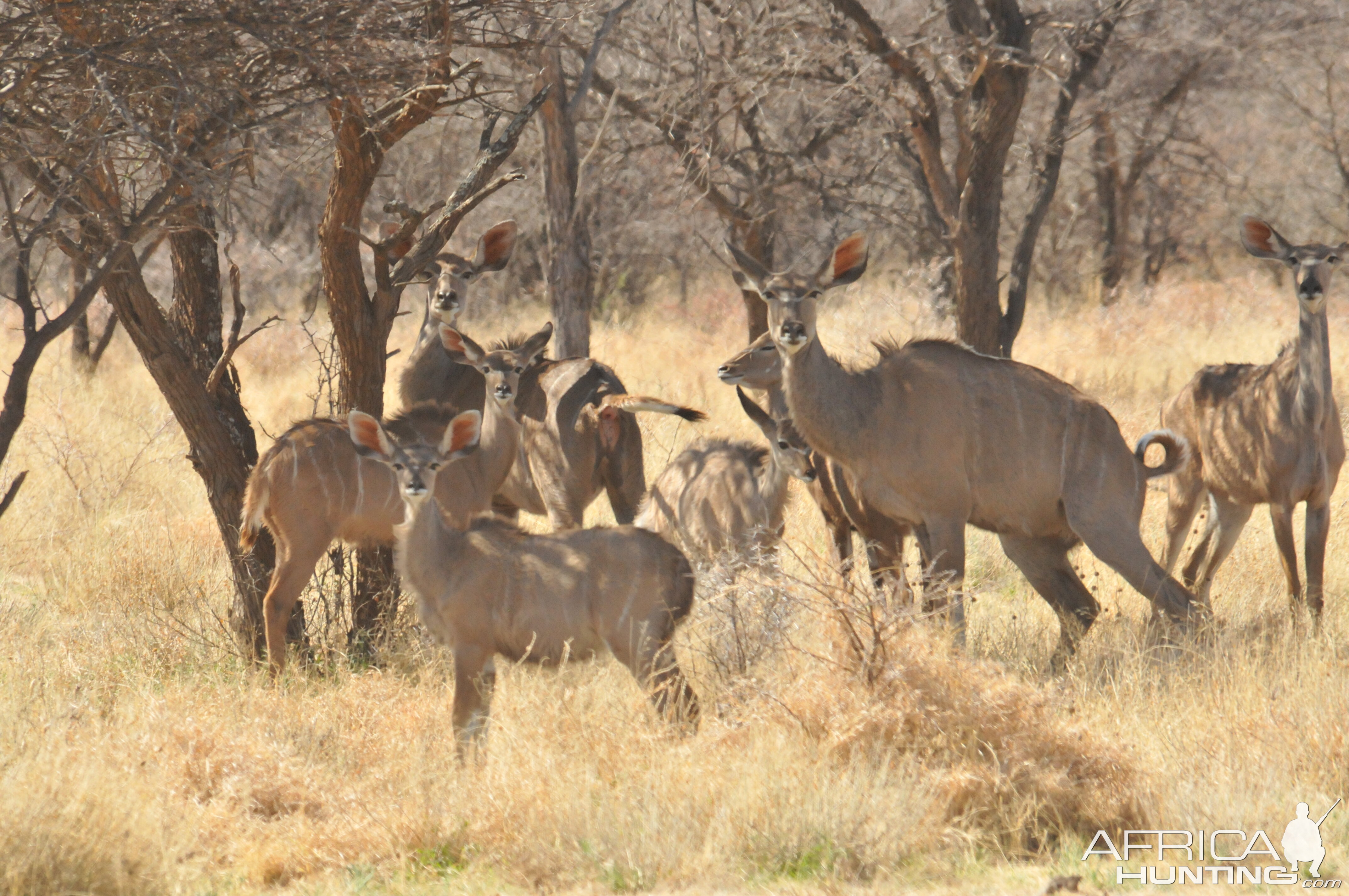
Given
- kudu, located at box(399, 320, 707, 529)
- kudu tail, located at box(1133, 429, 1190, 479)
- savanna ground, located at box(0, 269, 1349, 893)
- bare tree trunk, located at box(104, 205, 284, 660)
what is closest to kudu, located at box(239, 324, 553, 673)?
bare tree trunk, located at box(104, 205, 284, 660)

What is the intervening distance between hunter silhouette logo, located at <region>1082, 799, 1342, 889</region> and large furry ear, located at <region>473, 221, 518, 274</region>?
4.81 m

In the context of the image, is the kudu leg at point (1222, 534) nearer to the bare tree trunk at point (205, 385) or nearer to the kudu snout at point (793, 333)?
the kudu snout at point (793, 333)

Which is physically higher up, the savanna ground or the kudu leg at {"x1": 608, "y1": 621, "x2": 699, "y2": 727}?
the kudu leg at {"x1": 608, "y1": 621, "x2": 699, "y2": 727}

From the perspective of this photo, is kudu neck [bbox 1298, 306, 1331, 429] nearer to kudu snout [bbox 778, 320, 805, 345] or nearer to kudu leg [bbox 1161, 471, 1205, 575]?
kudu leg [bbox 1161, 471, 1205, 575]

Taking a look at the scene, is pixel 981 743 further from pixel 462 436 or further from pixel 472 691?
pixel 462 436

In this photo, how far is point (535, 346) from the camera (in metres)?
7.46

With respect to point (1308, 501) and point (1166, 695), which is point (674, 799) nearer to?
point (1166, 695)

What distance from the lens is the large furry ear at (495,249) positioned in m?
7.97

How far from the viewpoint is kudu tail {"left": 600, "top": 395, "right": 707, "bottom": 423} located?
7098 millimetres

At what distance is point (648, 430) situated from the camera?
1173 centimetres

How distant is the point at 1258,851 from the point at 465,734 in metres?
2.69

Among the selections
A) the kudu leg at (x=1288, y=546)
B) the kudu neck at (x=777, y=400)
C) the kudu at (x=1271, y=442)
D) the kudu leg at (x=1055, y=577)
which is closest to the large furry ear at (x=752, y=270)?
the kudu neck at (x=777, y=400)

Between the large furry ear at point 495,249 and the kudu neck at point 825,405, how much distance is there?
2153 millimetres

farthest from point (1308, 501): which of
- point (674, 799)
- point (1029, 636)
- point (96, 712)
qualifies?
point (96, 712)
